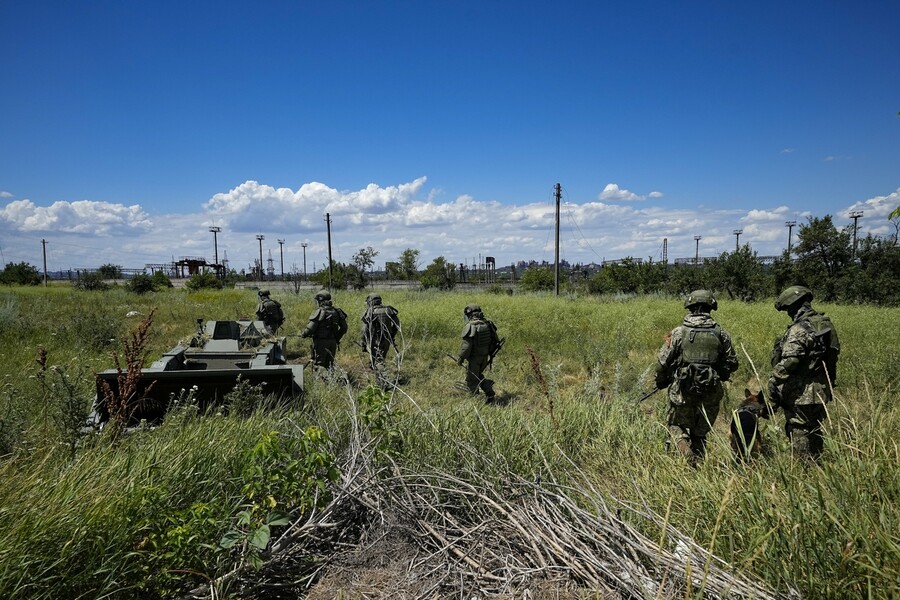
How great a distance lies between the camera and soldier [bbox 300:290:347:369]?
26.9ft

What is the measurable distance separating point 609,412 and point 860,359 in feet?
22.4

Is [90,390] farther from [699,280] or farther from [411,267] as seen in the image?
[411,267]

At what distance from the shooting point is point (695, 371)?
4.33m

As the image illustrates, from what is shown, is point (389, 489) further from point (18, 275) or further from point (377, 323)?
point (18, 275)

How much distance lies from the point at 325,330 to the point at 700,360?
19.7 ft

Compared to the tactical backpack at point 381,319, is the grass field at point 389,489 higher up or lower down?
lower down

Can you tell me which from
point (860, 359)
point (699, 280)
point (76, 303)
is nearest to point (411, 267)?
point (699, 280)

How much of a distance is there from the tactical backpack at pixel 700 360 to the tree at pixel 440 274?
97.4 ft

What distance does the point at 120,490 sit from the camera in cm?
227

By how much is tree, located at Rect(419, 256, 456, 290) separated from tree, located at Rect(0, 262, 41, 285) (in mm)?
30086

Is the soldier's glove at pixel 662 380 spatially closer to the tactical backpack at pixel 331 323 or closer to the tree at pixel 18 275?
the tactical backpack at pixel 331 323

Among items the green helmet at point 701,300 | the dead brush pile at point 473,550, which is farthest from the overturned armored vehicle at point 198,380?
the green helmet at point 701,300

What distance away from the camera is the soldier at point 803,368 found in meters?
4.16

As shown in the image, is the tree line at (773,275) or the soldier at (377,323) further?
the tree line at (773,275)
